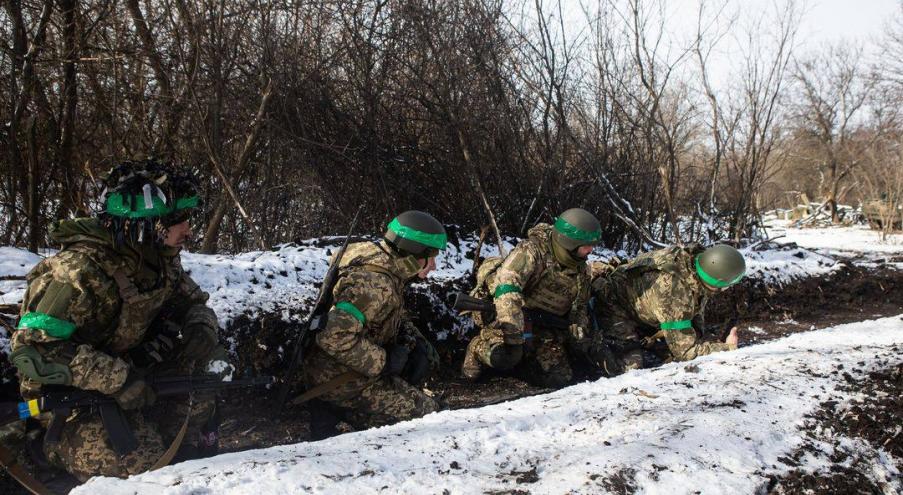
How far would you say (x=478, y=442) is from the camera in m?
2.09

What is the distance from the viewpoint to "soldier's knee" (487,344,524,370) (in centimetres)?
446

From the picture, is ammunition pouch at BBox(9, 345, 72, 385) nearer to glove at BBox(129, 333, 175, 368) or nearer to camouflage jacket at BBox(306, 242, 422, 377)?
glove at BBox(129, 333, 175, 368)

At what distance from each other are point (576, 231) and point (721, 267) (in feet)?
3.77

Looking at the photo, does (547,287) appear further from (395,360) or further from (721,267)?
(395,360)

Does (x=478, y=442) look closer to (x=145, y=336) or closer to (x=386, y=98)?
(x=145, y=336)

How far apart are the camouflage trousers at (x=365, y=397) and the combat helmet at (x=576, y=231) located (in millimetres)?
1720

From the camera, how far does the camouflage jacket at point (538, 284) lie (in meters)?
4.29

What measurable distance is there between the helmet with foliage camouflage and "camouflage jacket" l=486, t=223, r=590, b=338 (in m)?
2.33

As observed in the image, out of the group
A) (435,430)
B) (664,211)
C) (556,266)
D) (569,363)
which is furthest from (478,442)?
(664,211)

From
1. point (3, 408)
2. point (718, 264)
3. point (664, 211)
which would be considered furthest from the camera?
point (664, 211)

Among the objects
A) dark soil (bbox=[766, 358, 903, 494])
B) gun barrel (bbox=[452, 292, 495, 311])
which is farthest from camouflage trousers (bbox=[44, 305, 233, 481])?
dark soil (bbox=[766, 358, 903, 494])

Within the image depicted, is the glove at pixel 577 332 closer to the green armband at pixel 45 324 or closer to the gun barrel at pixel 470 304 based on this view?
the gun barrel at pixel 470 304

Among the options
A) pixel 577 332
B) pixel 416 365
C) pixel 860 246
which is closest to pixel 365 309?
pixel 416 365

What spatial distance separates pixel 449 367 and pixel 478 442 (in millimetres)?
3097
